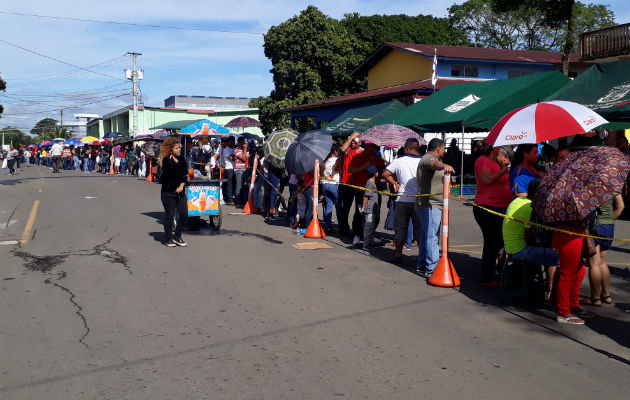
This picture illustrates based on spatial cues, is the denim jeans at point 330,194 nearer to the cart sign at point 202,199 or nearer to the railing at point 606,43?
the cart sign at point 202,199

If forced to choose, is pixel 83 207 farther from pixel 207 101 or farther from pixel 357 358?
pixel 207 101

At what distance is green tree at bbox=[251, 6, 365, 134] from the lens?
40.1 metres

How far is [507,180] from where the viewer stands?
7.59m

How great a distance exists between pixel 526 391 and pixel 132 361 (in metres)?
3.07

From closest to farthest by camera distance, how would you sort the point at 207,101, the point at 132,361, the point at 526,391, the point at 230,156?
the point at 526,391 < the point at 132,361 < the point at 230,156 < the point at 207,101

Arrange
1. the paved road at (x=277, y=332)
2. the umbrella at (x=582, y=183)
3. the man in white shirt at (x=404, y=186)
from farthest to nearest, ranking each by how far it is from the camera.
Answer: the man in white shirt at (x=404, y=186) → the umbrella at (x=582, y=183) → the paved road at (x=277, y=332)

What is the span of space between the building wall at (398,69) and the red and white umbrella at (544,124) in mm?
26159

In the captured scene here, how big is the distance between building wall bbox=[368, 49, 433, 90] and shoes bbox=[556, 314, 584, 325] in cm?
2804

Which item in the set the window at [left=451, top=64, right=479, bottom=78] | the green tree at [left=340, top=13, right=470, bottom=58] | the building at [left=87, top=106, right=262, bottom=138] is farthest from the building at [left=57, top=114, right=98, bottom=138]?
the window at [left=451, top=64, right=479, bottom=78]

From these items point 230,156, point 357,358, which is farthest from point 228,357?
point 230,156

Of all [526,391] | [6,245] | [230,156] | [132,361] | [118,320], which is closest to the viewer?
[526,391]

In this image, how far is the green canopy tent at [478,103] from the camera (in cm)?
1309

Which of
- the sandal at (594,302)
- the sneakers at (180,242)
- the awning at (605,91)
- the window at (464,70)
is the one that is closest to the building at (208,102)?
the window at (464,70)

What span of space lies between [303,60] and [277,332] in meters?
36.7
